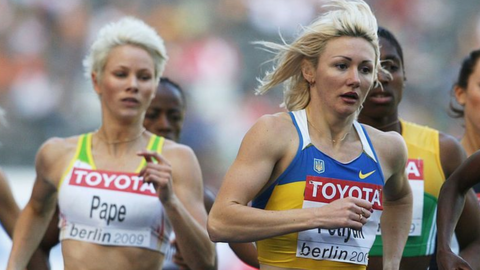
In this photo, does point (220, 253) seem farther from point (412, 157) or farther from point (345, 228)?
point (345, 228)

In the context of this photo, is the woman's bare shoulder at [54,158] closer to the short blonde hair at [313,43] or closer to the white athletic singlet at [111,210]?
the white athletic singlet at [111,210]

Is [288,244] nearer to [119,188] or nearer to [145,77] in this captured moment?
[119,188]

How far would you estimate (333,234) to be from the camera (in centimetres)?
A: 411

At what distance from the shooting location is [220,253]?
8.69 metres

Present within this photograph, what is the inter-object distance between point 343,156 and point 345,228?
0.32 m

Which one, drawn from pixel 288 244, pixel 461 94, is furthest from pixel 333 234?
pixel 461 94

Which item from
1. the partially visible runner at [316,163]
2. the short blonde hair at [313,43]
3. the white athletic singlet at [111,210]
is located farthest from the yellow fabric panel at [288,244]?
the white athletic singlet at [111,210]

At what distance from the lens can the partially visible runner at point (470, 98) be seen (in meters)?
5.98

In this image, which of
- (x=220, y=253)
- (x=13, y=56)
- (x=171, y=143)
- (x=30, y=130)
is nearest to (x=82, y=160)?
(x=171, y=143)

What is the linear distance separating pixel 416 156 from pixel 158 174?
1616mm

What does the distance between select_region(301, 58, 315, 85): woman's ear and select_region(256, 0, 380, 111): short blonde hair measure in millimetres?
19

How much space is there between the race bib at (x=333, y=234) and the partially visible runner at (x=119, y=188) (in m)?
0.99

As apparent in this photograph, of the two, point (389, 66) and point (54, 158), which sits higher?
point (389, 66)

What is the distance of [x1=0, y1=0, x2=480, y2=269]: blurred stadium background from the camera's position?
40.3 feet
